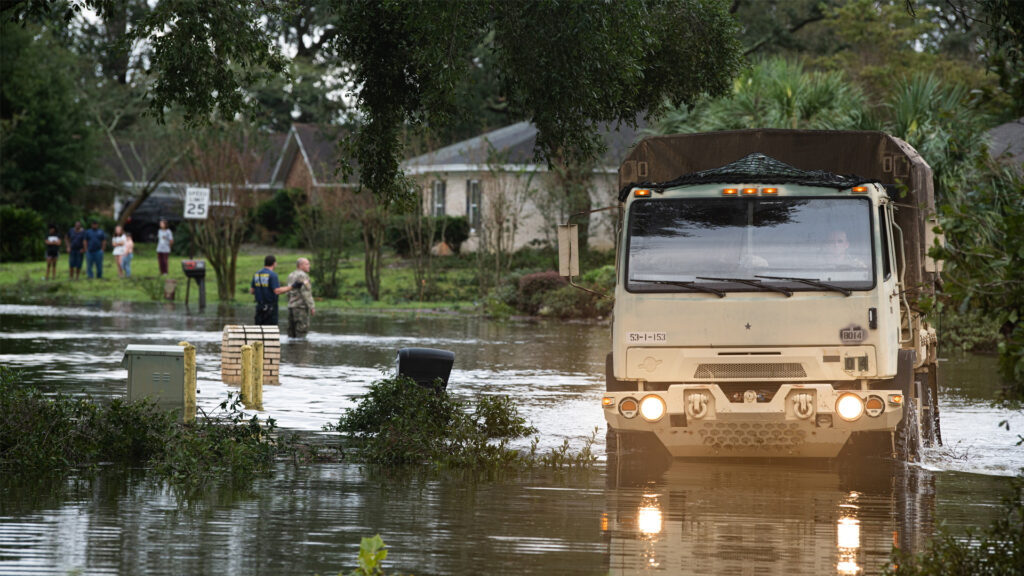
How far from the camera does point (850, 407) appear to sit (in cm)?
1085

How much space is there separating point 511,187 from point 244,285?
379 inches

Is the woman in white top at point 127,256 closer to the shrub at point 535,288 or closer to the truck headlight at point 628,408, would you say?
the shrub at point 535,288

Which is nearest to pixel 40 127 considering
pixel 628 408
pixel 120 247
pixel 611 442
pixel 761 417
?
pixel 120 247

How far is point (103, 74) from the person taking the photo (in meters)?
71.8

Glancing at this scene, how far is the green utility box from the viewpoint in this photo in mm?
13312

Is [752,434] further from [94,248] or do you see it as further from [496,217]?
[94,248]

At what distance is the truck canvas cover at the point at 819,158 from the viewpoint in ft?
41.0

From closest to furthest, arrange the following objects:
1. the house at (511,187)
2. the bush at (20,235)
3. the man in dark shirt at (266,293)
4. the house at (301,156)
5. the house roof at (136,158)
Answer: the man in dark shirt at (266,293) → the house at (511,187) → the bush at (20,235) → the house at (301,156) → the house roof at (136,158)

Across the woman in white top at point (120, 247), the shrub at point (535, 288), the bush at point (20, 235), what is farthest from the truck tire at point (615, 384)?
the bush at point (20, 235)

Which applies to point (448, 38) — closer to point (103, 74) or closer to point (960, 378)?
point (960, 378)

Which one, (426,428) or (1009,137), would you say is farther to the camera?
(1009,137)

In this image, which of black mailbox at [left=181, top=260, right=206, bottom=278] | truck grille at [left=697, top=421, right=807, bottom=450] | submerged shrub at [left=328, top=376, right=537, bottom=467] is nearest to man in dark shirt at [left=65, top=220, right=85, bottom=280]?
black mailbox at [left=181, top=260, right=206, bottom=278]

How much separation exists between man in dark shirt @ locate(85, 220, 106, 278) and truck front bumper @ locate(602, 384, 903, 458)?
34.0 meters

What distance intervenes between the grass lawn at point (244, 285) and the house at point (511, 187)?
67.3 inches
